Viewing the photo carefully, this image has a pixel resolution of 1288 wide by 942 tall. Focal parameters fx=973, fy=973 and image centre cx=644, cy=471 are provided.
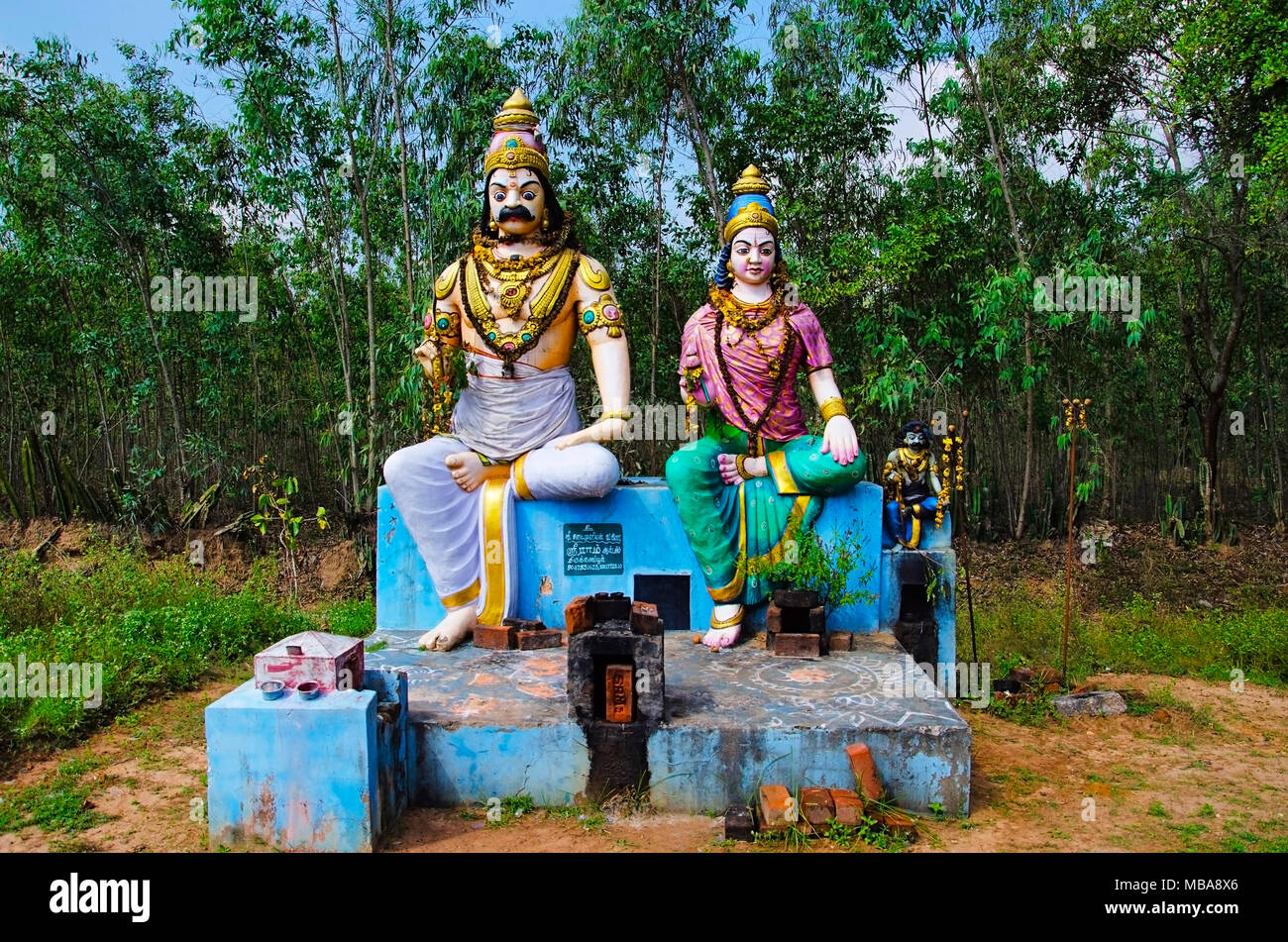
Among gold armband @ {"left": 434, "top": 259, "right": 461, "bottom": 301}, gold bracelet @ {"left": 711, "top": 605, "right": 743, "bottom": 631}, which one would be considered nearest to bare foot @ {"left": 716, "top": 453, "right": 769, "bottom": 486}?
gold bracelet @ {"left": 711, "top": 605, "right": 743, "bottom": 631}

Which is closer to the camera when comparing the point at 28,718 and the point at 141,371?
the point at 28,718

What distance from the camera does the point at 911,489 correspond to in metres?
5.50

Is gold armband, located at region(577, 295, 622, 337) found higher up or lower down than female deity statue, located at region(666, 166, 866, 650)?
higher up

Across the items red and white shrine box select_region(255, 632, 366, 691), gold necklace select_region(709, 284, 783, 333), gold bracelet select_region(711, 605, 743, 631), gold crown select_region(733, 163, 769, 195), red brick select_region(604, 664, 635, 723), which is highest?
gold crown select_region(733, 163, 769, 195)

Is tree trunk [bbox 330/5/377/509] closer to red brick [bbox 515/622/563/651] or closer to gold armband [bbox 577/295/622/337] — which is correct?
gold armband [bbox 577/295/622/337]

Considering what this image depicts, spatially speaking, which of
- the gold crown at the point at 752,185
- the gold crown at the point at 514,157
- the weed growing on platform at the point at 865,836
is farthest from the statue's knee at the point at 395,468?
the weed growing on platform at the point at 865,836

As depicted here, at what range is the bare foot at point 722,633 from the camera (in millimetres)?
5094

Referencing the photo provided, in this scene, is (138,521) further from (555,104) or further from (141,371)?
(555,104)

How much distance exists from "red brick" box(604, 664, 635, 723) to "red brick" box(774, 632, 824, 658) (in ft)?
4.16

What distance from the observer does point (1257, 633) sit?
20.8ft

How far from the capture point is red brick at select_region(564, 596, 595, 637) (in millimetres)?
4309

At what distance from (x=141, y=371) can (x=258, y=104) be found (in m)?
4.59

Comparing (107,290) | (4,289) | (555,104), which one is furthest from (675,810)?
(107,290)

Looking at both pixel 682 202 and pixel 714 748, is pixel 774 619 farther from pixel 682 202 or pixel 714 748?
pixel 682 202
